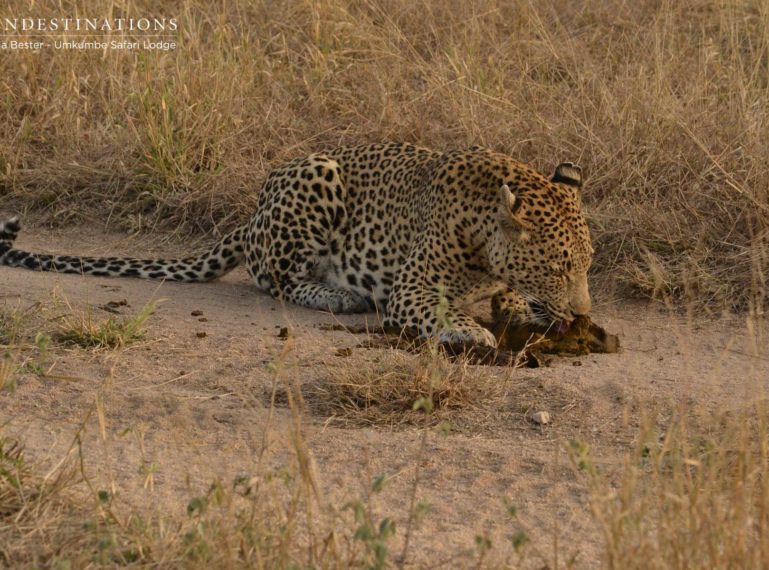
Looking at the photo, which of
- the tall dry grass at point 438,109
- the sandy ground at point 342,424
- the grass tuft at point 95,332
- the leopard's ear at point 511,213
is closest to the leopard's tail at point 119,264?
the sandy ground at point 342,424

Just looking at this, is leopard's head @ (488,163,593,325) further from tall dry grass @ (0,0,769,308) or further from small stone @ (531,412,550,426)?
small stone @ (531,412,550,426)

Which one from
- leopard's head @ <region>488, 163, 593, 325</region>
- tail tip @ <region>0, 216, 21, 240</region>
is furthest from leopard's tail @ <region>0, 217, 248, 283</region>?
leopard's head @ <region>488, 163, 593, 325</region>

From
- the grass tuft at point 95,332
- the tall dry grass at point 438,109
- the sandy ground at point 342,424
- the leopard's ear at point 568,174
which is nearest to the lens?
the sandy ground at point 342,424

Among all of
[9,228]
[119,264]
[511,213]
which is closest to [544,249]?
[511,213]

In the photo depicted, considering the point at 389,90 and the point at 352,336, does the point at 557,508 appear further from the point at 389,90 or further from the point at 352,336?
the point at 389,90

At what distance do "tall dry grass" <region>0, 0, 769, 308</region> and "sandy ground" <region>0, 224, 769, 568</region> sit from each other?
0.89 m

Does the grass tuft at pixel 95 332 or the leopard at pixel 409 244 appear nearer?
the grass tuft at pixel 95 332

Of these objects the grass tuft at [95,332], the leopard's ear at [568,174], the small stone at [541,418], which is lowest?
the grass tuft at [95,332]

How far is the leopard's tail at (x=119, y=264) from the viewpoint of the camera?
8.74m

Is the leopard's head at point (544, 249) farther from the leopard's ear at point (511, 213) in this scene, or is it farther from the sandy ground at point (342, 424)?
the sandy ground at point (342, 424)

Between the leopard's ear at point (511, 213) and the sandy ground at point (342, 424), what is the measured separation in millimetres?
741

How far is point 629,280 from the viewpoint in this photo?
8250 mm

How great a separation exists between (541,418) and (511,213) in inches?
61.9

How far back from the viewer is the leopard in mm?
7344
